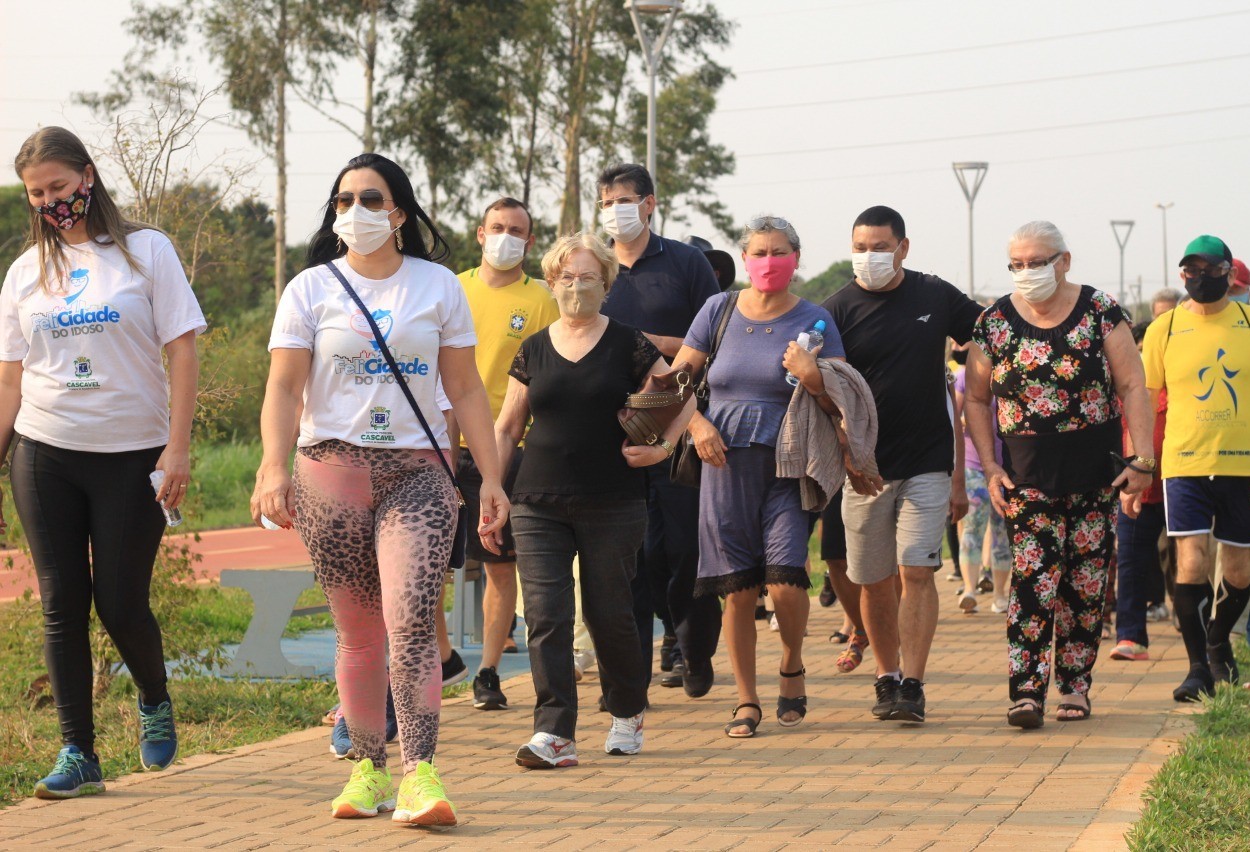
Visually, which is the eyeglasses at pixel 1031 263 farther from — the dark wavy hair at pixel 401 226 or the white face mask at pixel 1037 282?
the dark wavy hair at pixel 401 226

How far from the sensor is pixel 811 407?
7.07 m

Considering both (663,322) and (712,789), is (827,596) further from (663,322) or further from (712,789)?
(712,789)

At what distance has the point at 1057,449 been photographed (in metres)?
7.36

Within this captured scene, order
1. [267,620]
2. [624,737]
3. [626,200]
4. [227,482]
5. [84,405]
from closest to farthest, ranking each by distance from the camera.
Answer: [84,405]
[624,737]
[626,200]
[267,620]
[227,482]

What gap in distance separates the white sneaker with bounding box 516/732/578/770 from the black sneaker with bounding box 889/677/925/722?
1707 mm

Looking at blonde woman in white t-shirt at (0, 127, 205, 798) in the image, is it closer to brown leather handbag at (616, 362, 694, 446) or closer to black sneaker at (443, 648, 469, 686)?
brown leather handbag at (616, 362, 694, 446)

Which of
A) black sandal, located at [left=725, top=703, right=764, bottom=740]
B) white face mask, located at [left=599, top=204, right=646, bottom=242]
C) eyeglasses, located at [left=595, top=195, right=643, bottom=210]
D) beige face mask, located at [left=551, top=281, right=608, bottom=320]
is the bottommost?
black sandal, located at [left=725, top=703, right=764, bottom=740]

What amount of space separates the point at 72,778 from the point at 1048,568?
4.18m

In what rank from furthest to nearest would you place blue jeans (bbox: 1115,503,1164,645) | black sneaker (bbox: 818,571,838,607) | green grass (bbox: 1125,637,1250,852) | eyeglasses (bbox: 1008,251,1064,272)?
black sneaker (bbox: 818,571,838,607) < blue jeans (bbox: 1115,503,1164,645) < eyeglasses (bbox: 1008,251,1064,272) < green grass (bbox: 1125,637,1250,852)

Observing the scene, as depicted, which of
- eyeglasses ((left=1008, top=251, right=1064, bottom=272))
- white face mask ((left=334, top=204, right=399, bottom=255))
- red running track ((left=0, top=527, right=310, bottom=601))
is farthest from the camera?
red running track ((left=0, top=527, right=310, bottom=601))

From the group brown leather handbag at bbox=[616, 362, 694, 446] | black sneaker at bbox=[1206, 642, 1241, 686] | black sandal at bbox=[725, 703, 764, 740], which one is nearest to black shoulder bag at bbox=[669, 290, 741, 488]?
brown leather handbag at bbox=[616, 362, 694, 446]

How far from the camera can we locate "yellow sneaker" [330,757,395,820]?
215 inches

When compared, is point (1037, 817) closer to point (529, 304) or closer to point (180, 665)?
point (529, 304)

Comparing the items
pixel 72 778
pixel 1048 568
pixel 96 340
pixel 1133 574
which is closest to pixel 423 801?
pixel 72 778
